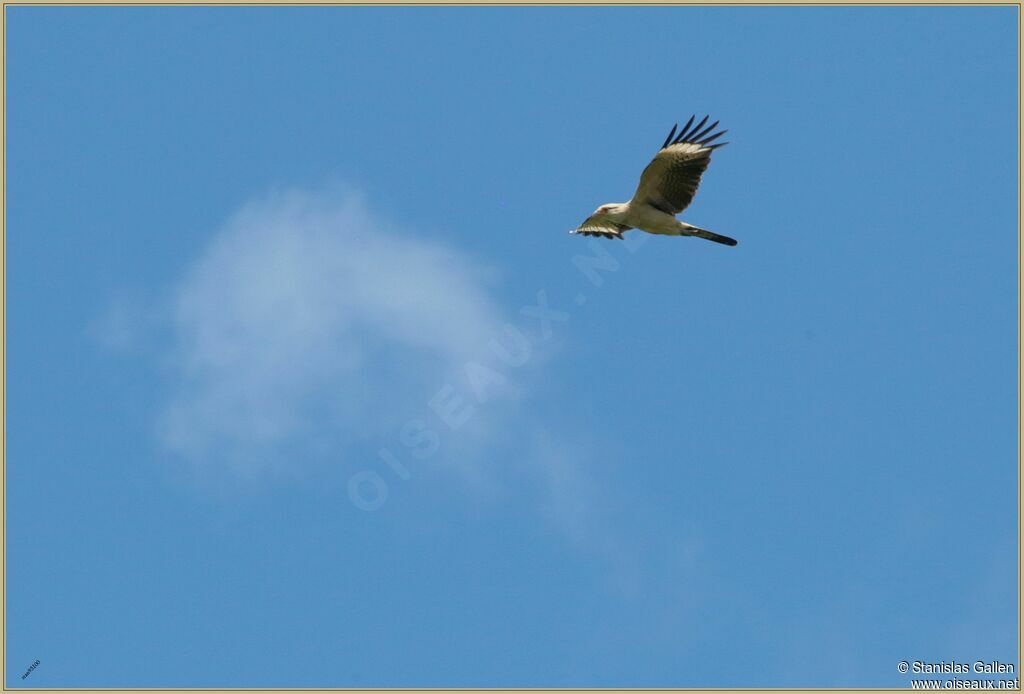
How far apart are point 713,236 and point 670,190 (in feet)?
4.15

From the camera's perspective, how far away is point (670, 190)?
32094 millimetres

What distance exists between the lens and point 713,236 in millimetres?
32312

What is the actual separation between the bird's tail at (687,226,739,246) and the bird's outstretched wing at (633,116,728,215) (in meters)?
0.49

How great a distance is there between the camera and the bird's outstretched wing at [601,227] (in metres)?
33.1

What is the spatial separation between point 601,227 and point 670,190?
185 centimetres

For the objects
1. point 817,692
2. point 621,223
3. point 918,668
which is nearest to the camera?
point 817,692

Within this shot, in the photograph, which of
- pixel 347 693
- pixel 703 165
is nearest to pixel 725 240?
pixel 703 165

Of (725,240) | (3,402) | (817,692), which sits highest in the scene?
(725,240)

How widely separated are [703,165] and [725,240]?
5.17 feet

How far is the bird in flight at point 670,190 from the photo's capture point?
31656 millimetres

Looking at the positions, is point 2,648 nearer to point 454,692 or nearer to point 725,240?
point 454,692

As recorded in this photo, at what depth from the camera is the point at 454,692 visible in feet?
94.2

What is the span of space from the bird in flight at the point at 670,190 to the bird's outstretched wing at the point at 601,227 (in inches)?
3.9

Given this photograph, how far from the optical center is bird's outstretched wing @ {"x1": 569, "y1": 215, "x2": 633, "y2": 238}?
33.1 m
